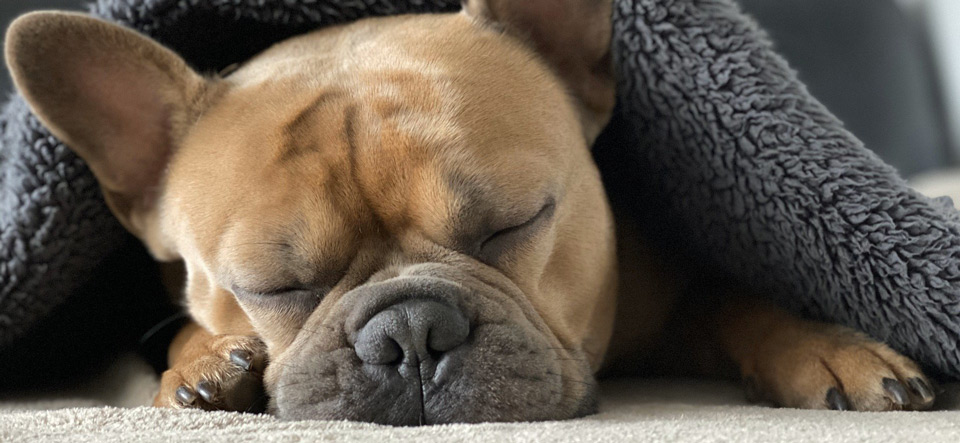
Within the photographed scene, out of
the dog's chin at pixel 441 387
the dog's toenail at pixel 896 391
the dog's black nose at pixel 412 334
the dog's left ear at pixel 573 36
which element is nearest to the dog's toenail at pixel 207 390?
the dog's chin at pixel 441 387

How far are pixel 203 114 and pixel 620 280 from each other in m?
0.80

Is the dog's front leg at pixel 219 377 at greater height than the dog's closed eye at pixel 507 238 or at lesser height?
lesser

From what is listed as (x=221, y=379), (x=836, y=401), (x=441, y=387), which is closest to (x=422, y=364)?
(x=441, y=387)

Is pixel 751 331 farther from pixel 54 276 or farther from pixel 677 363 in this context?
pixel 54 276

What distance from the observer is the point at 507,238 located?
49.3 inches

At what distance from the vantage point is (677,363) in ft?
5.40

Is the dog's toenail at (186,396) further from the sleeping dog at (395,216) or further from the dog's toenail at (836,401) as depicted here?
the dog's toenail at (836,401)

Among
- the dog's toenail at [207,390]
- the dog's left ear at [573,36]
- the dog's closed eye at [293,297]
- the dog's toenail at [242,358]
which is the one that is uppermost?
the dog's left ear at [573,36]

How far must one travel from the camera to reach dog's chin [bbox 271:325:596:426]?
1060 millimetres

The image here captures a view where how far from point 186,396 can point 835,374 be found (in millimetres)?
895

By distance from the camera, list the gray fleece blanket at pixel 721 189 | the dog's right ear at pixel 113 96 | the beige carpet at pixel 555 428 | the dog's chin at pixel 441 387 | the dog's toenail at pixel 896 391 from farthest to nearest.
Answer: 1. the dog's right ear at pixel 113 96
2. the gray fleece blanket at pixel 721 189
3. the dog's toenail at pixel 896 391
4. the dog's chin at pixel 441 387
5. the beige carpet at pixel 555 428

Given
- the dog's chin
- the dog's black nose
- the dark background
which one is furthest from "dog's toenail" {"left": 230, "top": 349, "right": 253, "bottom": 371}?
the dark background

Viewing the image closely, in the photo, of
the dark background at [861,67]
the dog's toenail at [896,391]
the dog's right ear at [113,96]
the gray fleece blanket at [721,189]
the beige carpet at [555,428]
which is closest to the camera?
the beige carpet at [555,428]

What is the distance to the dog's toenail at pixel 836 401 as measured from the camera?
121cm
